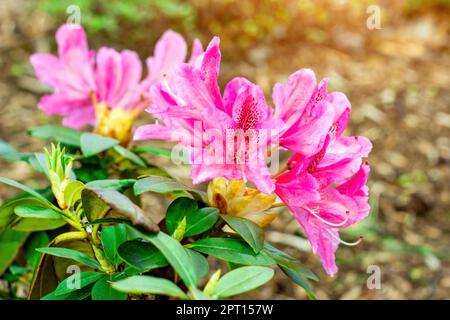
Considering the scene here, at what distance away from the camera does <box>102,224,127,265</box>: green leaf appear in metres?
0.97

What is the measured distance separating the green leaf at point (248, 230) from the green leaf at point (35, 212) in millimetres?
250

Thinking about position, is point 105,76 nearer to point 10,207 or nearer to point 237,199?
point 10,207

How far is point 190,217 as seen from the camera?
3.07 ft

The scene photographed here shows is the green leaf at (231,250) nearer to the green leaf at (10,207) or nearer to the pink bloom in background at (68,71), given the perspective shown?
the green leaf at (10,207)

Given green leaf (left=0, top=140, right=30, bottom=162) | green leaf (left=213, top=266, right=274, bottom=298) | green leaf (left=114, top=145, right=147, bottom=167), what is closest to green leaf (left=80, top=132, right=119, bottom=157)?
green leaf (left=114, top=145, right=147, bottom=167)

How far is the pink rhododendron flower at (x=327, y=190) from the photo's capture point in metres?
0.91

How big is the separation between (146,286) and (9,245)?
1.95 feet

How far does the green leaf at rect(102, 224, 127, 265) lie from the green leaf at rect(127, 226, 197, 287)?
0.57 ft

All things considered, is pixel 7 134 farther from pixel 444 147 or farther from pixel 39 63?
pixel 444 147

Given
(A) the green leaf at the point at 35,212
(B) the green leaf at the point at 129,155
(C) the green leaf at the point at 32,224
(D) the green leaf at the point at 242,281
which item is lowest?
(D) the green leaf at the point at 242,281

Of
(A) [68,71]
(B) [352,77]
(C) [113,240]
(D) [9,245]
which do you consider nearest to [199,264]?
(C) [113,240]

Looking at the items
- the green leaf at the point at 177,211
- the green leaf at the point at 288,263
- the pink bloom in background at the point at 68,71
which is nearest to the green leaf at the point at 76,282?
the green leaf at the point at 177,211

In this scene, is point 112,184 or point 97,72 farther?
point 97,72

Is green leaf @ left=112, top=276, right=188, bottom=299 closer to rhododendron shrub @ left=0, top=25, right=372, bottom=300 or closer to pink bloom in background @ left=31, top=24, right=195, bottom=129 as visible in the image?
rhododendron shrub @ left=0, top=25, right=372, bottom=300
